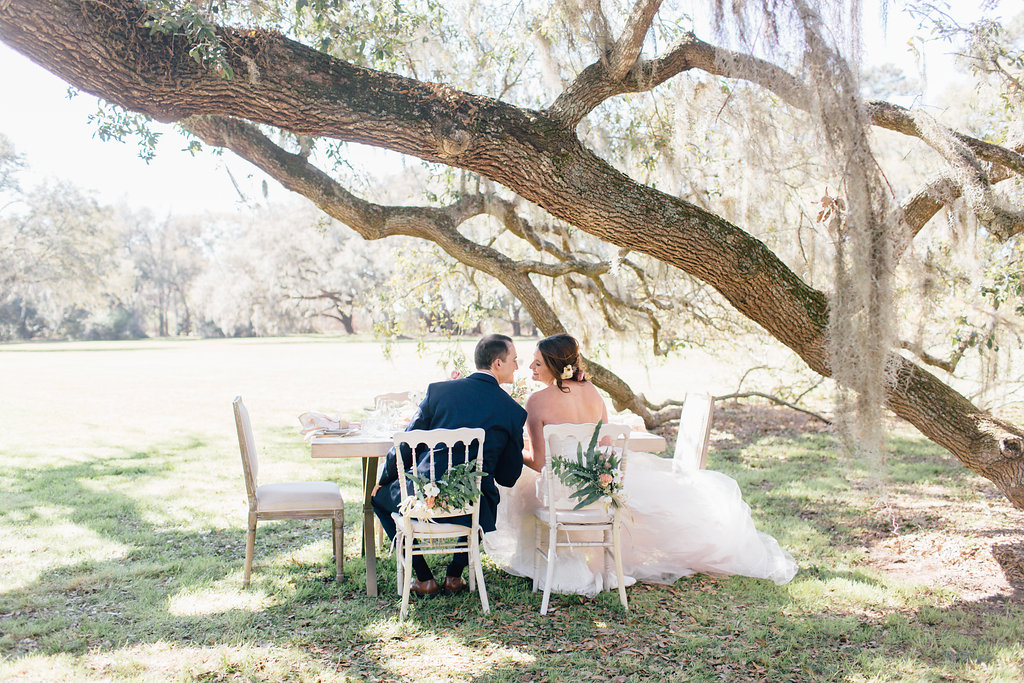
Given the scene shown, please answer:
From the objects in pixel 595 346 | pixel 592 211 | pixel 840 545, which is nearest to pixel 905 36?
pixel 592 211

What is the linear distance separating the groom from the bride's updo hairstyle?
0.20 m

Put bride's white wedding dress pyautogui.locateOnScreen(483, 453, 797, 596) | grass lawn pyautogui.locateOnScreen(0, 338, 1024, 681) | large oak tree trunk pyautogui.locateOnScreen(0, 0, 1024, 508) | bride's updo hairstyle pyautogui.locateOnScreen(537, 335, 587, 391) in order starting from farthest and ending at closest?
bride's white wedding dress pyautogui.locateOnScreen(483, 453, 797, 596), bride's updo hairstyle pyautogui.locateOnScreen(537, 335, 587, 391), large oak tree trunk pyautogui.locateOnScreen(0, 0, 1024, 508), grass lawn pyautogui.locateOnScreen(0, 338, 1024, 681)

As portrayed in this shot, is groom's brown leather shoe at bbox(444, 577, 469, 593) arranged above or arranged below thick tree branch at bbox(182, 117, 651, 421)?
below

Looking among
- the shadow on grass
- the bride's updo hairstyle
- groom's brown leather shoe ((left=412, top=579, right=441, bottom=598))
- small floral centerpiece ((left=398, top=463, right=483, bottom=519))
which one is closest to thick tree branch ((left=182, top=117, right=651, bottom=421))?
the bride's updo hairstyle

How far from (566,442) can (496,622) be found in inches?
36.3

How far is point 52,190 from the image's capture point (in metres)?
31.2

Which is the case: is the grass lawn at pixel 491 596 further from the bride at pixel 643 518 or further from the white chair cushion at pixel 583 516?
the white chair cushion at pixel 583 516

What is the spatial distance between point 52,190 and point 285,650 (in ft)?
113

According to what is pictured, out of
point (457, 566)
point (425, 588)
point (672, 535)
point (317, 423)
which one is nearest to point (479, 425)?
point (457, 566)

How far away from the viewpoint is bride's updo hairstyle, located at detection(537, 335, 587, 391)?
4012mm

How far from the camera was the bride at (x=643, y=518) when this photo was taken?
402cm

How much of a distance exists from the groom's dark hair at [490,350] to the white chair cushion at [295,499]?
109 cm

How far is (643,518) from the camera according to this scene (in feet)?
13.5

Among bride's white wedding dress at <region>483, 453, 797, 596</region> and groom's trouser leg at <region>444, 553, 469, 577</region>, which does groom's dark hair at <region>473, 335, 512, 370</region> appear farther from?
groom's trouser leg at <region>444, 553, 469, 577</region>
